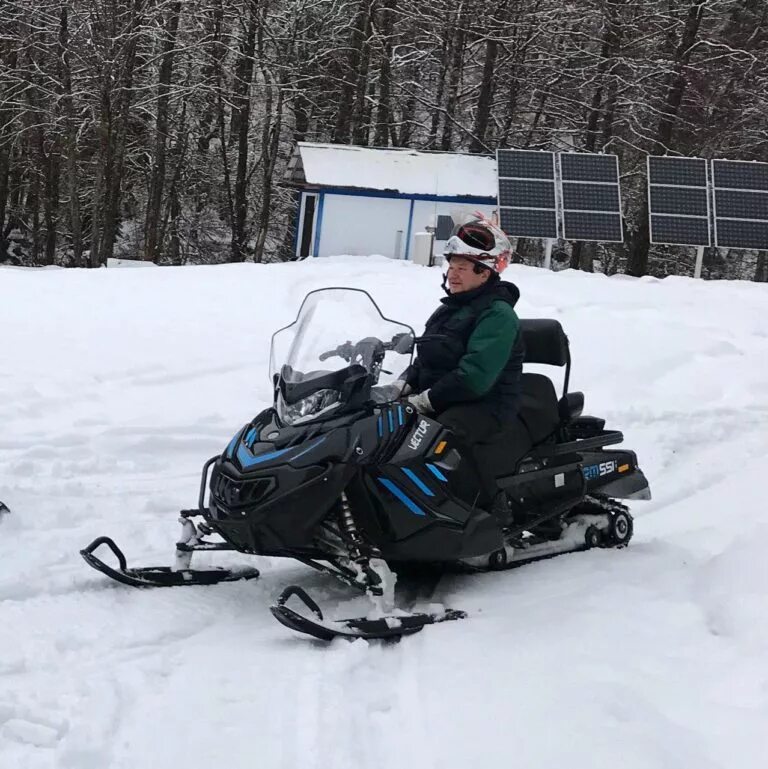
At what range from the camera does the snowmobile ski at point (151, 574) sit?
12.5 feet

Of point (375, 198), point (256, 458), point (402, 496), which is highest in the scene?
point (375, 198)

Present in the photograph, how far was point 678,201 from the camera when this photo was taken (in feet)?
51.0

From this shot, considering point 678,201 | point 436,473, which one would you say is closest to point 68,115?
point 678,201

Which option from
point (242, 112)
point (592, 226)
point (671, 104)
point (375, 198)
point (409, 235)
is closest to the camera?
point (592, 226)

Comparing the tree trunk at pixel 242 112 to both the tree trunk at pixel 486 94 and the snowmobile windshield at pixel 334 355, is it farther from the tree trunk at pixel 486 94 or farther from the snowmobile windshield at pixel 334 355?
the snowmobile windshield at pixel 334 355

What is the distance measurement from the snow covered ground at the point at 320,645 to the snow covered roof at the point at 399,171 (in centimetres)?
1068

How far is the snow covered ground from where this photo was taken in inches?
105

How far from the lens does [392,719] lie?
2.84 m

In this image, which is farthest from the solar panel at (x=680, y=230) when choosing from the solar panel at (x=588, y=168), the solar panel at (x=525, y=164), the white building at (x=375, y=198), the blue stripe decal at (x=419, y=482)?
the blue stripe decal at (x=419, y=482)

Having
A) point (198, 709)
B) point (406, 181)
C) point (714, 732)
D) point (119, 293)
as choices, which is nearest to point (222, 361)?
point (119, 293)

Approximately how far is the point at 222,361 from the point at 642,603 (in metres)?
5.01

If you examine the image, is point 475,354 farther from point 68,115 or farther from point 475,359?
point 68,115

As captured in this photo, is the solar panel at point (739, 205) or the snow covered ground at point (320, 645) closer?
the snow covered ground at point (320, 645)

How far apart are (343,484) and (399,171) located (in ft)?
51.0
